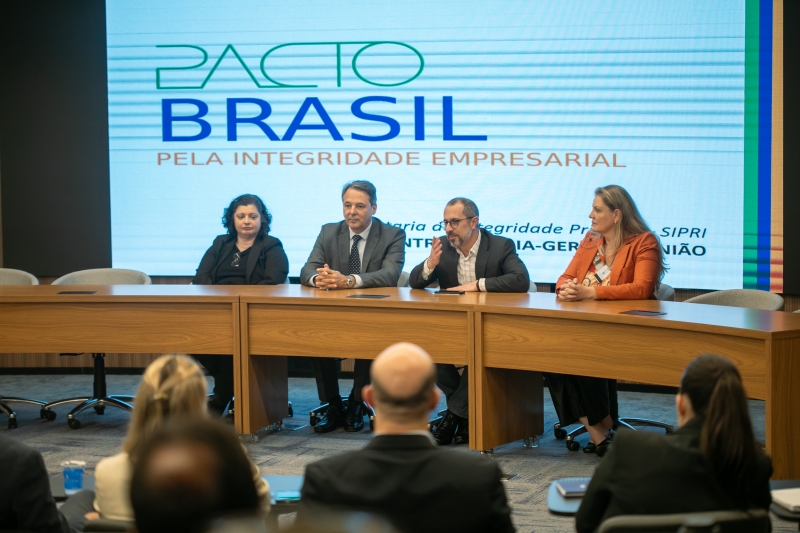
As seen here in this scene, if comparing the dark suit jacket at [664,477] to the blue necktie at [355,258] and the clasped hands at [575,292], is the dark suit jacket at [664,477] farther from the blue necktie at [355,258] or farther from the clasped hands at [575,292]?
the blue necktie at [355,258]

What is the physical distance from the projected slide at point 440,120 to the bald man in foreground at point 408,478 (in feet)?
14.2

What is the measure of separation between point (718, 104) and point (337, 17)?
2627 millimetres

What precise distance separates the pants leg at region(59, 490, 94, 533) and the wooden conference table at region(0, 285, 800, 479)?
225 centimetres

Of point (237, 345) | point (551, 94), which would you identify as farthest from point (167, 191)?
point (551, 94)

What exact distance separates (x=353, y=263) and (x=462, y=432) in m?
1.20

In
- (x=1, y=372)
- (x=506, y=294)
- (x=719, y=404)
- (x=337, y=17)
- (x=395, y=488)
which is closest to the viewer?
(x=395, y=488)

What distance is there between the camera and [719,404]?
6.47ft

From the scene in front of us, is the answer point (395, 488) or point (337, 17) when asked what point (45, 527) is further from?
point (337, 17)

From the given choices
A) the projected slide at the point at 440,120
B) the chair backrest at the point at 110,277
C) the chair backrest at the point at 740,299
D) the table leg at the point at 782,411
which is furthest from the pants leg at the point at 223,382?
the table leg at the point at 782,411

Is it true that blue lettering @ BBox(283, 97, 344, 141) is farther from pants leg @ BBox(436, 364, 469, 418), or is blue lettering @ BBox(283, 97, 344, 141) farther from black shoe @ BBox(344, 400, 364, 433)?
pants leg @ BBox(436, 364, 469, 418)

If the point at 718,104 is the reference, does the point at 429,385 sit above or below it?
below

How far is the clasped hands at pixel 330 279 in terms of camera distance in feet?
15.9

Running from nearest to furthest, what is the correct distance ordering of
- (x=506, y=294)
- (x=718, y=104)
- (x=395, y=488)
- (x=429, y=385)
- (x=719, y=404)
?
(x=395, y=488), (x=429, y=385), (x=719, y=404), (x=506, y=294), (x=718, y=104)

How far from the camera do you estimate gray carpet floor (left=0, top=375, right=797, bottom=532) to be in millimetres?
3727
